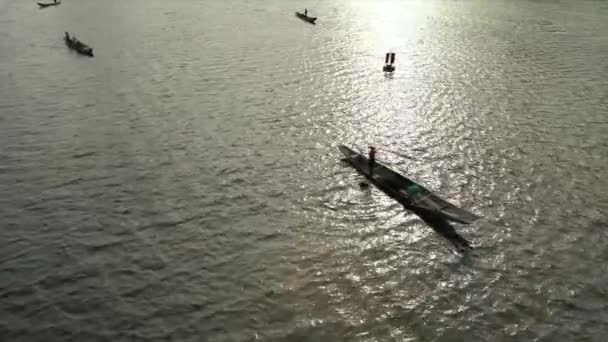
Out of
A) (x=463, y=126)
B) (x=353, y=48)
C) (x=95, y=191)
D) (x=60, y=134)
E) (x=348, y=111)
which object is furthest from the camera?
(x=353, y=48)

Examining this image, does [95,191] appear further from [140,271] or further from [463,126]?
[463,126]

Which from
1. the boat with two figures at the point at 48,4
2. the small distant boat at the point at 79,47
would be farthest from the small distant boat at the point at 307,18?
the boat with two figures at the point at 48,4

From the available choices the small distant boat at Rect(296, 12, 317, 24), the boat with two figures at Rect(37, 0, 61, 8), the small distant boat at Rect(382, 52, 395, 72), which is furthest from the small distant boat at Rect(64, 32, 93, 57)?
the boat with two figures at Rect(37, 0, 61, 8)

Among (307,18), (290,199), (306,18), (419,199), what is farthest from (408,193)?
(306,18)

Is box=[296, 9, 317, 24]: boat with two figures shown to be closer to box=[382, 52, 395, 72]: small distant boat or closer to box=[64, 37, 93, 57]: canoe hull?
box=[382, 52, 395, 72]: small distant boat

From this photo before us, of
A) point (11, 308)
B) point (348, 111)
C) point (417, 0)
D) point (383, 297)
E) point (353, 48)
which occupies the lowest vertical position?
point (11, 308)

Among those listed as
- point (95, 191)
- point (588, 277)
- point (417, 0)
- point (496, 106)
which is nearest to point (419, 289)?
point (588, 277)
